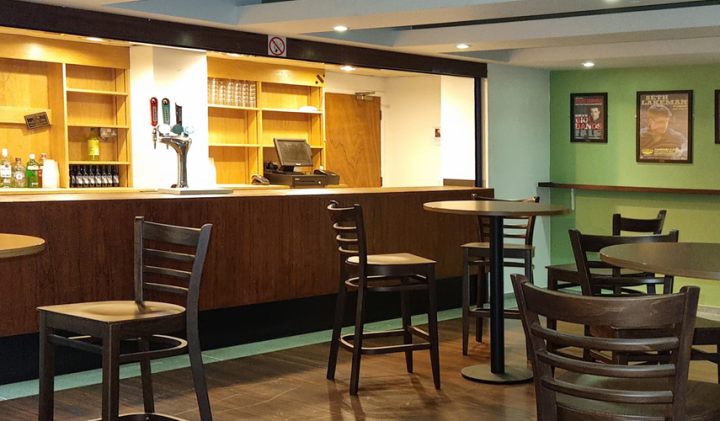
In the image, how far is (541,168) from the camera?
923 centimetres

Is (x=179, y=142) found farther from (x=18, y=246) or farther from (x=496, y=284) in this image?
(x=18, y=246)

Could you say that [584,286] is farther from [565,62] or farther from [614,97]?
[614,97]

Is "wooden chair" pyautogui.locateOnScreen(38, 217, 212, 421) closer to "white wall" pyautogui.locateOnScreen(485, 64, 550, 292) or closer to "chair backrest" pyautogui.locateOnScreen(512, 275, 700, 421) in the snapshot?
"chair backrest" pyautogui.locateOnScreen(512, 275, 700, 421)

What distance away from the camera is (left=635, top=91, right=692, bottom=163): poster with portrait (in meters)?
8.38

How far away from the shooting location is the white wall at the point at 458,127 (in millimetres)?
8586

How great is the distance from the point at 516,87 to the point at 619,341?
6.68 metres

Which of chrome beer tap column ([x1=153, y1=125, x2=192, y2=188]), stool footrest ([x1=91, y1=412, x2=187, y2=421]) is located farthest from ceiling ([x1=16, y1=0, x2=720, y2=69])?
stool footrest ([x1=91, y1=412, x2=187, y2=421])

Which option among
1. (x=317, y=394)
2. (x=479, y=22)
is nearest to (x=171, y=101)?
(x=479, y=22)

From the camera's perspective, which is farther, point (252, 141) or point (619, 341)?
point (252, 141)

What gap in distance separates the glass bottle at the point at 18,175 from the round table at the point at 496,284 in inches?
159

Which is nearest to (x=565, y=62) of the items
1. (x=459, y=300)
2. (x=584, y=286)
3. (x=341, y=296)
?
(x=459, y=300)

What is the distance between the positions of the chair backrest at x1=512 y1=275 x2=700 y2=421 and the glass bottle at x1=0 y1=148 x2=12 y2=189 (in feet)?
19.9

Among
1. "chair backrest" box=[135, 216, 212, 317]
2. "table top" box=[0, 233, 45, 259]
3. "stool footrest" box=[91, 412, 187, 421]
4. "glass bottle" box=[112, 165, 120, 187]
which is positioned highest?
"glass bottle" box=[112, 165, 120, 187]

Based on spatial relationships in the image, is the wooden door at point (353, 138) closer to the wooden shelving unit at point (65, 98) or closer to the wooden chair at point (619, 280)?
the wooden shelving unit at point (65, 98)
